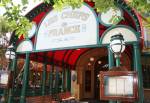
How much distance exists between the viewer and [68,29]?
9812 millimetres

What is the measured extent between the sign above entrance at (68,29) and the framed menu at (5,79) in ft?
6.07

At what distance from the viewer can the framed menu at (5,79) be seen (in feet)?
31.8

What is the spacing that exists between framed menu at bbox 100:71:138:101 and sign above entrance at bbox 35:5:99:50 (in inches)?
149

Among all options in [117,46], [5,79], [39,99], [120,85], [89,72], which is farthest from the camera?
[89,72]

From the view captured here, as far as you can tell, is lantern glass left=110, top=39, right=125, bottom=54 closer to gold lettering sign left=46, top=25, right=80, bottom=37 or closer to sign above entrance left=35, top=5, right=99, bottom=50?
sign above entrance left=35, top=5, right=99, bottom=50

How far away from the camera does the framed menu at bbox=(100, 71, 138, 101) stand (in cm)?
502

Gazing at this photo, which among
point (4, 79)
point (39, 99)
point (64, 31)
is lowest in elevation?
point (39, 99)

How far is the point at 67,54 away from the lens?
1552cm

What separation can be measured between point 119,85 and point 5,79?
20.1 feet

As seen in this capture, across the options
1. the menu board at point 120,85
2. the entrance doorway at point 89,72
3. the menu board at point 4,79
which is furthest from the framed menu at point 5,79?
the entrance doorway at point 89,72

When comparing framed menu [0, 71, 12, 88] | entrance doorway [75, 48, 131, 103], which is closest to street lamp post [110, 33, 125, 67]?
framed menu [0, 71, 12, 88]

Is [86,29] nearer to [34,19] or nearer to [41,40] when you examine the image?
[41,40]

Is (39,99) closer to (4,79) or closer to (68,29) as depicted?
(4,79)

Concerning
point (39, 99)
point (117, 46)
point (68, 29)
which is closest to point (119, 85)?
point (117, 46)
